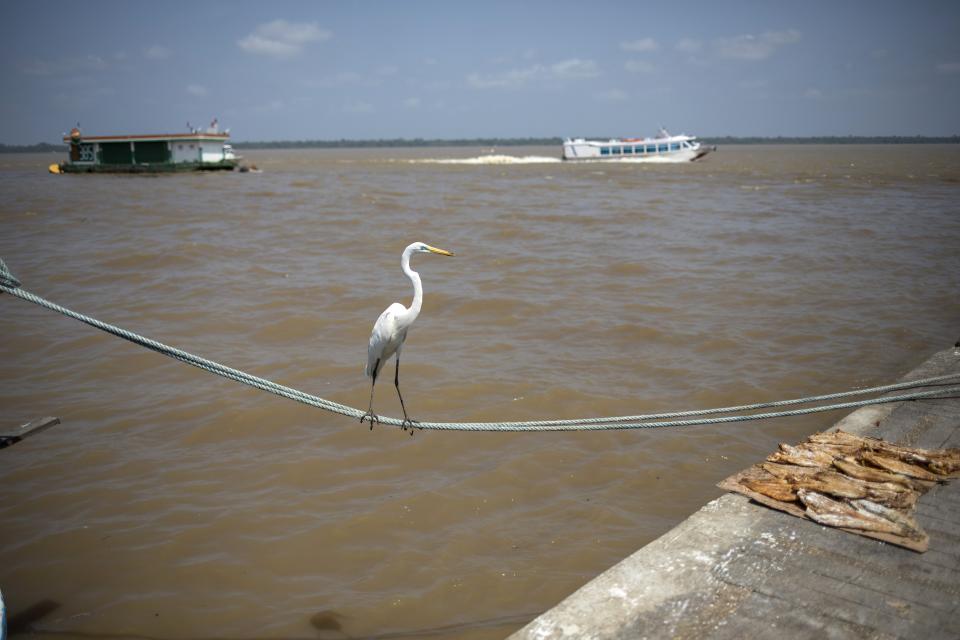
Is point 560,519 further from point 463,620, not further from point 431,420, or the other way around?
point 431,420

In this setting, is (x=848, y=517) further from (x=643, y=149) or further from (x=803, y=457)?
(x=643, y=149)

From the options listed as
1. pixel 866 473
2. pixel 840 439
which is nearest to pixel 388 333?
pixel 866 473

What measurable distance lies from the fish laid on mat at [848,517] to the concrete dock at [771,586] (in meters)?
0.06

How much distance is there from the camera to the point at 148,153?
42.4 metres

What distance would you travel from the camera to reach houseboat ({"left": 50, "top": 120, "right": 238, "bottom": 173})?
136ft

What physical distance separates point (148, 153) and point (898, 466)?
46.6 metres

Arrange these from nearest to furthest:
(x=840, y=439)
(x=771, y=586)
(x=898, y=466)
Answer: (x=771, y=586)
(x=898, y=466)
(x=840, y=439)

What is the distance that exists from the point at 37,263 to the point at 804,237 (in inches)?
682

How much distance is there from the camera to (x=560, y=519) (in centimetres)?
506

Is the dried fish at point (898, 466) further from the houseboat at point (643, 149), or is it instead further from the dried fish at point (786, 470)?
the houseboat at point (643, 149)

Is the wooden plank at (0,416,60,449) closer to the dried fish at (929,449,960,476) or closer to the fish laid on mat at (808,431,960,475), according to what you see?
the fish laid on mat at (808,431,960,475)

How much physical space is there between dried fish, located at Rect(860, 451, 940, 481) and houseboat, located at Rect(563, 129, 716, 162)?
56.5 m

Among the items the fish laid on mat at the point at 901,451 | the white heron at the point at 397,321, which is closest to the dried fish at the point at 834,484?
the fish laid on mat at the point at 901,451

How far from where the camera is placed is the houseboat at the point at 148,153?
41.4 metres
